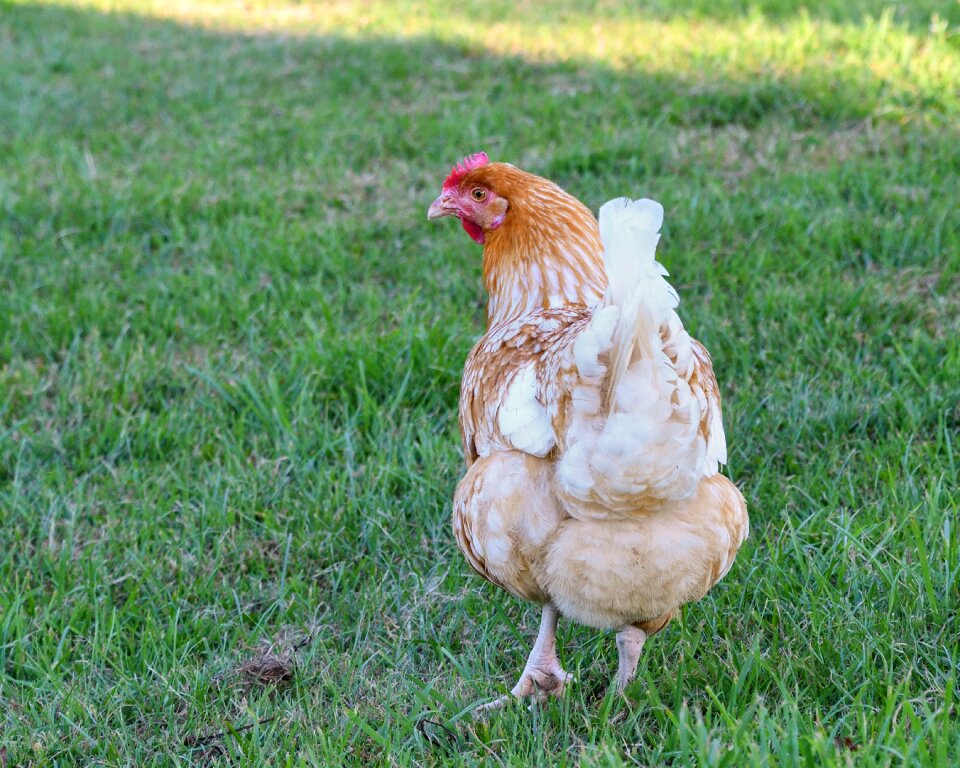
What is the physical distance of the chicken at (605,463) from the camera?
1.96 m

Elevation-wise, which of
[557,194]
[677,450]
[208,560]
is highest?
[557,194]

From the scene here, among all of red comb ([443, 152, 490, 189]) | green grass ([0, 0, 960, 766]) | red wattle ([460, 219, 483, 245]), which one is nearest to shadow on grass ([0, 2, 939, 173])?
green grass ([0, 0, 960, 766])

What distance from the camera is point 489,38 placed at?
7832 millimetres

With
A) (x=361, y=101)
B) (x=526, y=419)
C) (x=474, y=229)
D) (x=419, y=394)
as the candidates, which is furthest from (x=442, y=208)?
(x=361, y=101)

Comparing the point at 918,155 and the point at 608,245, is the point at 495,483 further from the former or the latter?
the point at 918,155

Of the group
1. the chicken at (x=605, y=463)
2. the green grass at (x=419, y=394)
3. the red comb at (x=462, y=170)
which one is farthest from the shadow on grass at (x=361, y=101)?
the chicken at (x=605, y=463)

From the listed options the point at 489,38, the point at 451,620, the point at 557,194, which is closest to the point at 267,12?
the point at 489,38

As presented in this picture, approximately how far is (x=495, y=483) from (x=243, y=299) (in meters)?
2.59

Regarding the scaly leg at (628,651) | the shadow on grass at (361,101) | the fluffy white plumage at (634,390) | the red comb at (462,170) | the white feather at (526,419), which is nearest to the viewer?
the fluffy white plumage at (634,390)

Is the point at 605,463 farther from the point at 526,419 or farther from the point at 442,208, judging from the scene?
the point at 442,208

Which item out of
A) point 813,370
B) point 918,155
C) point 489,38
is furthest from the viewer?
point 489,38

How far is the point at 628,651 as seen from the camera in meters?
2.50

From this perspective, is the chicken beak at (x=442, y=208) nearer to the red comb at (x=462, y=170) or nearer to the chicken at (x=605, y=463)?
the red comb at (x=462, y=170)

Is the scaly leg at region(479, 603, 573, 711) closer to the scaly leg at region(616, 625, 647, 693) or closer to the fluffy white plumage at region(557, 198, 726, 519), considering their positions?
the scaly leg at region(616, 625, 647, 693)
